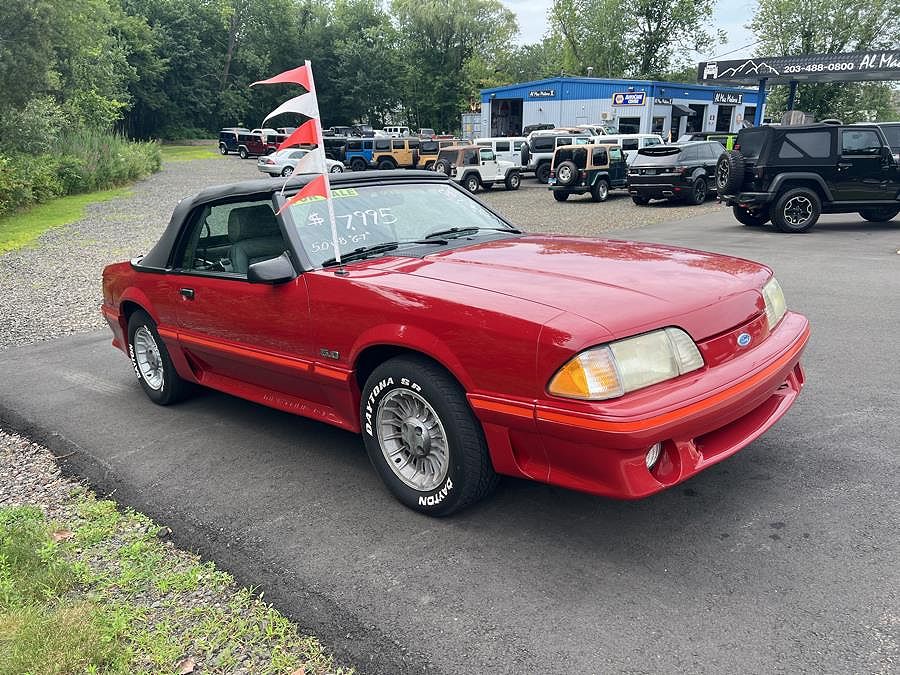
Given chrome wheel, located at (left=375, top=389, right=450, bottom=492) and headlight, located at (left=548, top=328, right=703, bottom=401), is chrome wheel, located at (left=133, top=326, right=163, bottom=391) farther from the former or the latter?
headlight, located at (left=548, top=328, right=703, bottom=401)

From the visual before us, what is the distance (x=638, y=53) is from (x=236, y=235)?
243ft

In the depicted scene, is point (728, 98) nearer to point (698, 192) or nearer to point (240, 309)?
point (698, 192)

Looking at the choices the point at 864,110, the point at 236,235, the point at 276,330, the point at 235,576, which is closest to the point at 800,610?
the point at 235,576

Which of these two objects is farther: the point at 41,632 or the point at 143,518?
the point at 143,518

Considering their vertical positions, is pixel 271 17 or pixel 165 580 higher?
pixel 271 17

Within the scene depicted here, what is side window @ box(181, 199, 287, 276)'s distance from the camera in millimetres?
4090

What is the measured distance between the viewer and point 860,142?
12.6 m

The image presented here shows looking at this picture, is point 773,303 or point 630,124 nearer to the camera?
point 773,303

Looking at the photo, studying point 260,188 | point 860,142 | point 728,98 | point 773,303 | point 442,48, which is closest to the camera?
point 773,303

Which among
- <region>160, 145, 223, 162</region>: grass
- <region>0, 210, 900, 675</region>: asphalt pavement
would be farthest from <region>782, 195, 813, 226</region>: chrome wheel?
<region>160, 145, 223, 162</region>: grass

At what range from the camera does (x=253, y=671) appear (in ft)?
7.81

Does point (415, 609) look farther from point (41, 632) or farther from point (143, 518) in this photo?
point (143, 518)

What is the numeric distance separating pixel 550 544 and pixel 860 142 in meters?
12.6

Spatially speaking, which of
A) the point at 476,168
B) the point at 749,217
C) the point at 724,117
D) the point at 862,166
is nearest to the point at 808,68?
the point at 476,168
